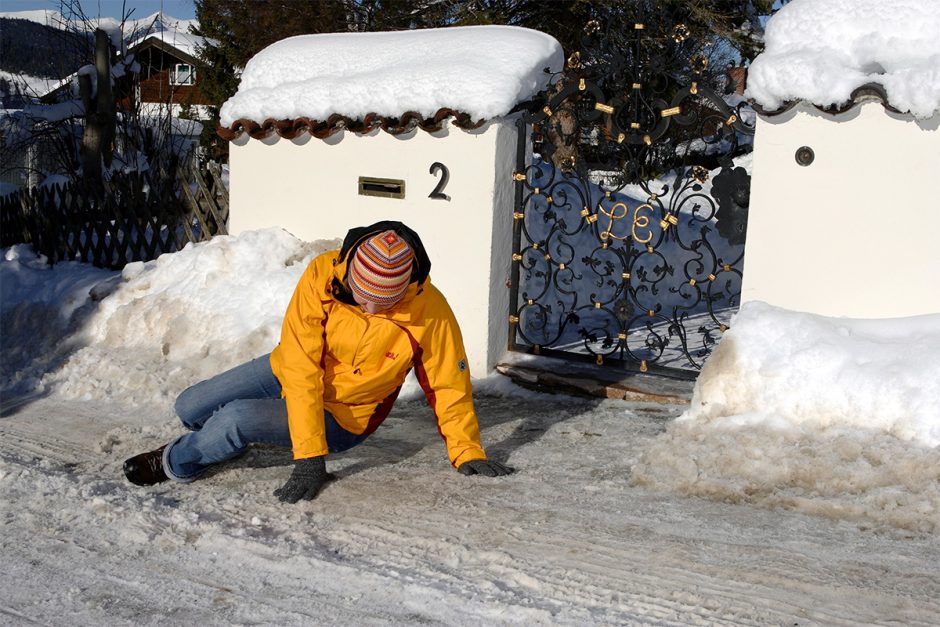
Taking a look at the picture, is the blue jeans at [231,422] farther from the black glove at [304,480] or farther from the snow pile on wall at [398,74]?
the snow pile on wall at [398,74]

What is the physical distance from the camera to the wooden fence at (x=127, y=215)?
8977mm

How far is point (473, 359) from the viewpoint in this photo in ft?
22.3

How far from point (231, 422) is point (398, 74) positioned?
342 centimetres

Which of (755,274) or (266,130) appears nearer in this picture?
(755,274)

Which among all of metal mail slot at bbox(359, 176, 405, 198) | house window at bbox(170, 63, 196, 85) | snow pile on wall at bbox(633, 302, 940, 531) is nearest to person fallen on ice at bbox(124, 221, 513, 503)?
snow pile on wall at bbox(633, 302, 940, 531)

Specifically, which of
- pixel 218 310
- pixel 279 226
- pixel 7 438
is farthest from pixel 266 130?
pixel 7 438

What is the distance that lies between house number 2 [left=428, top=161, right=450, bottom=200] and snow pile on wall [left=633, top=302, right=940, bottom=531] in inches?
90.6

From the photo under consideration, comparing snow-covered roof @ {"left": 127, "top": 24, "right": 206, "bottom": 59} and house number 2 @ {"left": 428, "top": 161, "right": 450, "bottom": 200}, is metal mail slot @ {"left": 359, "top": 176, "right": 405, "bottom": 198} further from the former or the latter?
snow-covered roof @ {"left": 127, "top": 24, "right": 206, "bottom": 59}

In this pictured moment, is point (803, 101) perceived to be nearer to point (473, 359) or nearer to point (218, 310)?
point (473, 359)

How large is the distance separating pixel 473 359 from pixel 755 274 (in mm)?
2020

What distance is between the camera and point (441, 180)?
6699 millimetres

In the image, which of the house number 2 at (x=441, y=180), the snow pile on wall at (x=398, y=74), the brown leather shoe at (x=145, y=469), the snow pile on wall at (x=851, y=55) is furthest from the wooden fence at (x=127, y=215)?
the snow pile on wall at (x=851, y=55)

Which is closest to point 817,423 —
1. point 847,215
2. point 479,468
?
point 847,215

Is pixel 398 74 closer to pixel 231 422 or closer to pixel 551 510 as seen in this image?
pixel 231 422
